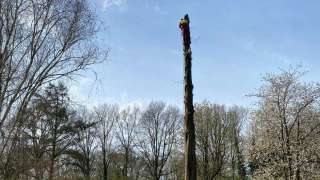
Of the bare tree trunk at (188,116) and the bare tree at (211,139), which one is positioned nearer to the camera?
the bare tree trunk at (188,116)

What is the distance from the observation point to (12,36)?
1680 cm

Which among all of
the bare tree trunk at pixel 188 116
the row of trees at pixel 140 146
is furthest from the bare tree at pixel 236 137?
the bare tree trunk at pixel 188 116

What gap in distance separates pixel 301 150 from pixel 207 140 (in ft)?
69.9

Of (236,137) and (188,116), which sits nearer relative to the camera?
(188,116)

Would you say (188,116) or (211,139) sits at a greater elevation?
(211,139)

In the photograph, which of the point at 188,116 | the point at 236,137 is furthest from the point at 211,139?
the point at 188,116

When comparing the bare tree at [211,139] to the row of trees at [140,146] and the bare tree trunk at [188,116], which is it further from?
the bare tree trunk at [188,116]

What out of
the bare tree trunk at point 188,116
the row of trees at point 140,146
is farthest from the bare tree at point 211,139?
the bare tree trunk at point 188,116

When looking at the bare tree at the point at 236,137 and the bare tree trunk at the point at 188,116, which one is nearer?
the bare tree trunk at the point at 188,116

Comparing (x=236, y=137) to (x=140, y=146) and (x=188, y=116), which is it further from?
(x=188, y=116)

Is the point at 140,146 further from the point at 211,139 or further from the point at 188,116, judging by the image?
the point at 188,116

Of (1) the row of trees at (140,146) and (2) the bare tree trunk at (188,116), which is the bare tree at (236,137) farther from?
(2) the bare tree trunk at (188,116)

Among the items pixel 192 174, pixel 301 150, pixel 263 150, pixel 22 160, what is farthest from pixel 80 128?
pixel 192 174

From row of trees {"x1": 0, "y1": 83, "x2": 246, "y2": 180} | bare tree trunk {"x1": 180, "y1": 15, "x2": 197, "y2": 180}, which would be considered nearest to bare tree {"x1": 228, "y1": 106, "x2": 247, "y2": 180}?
row of trees {"x1": 0, "y1": 83, "x2": 246, "y2": 180}
